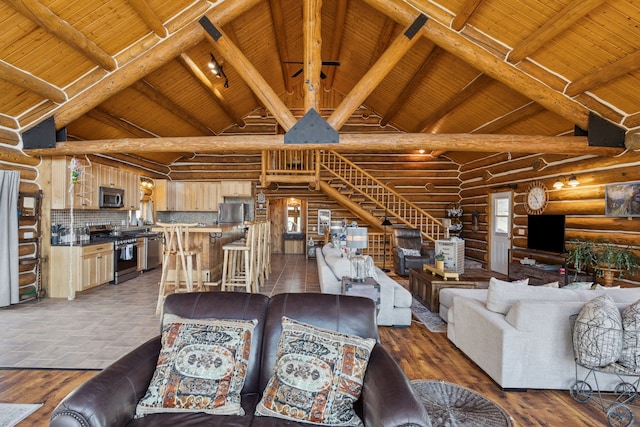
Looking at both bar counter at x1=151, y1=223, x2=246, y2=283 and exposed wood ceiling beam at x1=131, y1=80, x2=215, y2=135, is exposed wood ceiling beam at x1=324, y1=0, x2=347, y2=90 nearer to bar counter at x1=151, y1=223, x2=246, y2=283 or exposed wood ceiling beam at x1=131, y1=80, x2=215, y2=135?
exposed wood ceiling beam at x1=131, y1=80, x2=215, y2=135

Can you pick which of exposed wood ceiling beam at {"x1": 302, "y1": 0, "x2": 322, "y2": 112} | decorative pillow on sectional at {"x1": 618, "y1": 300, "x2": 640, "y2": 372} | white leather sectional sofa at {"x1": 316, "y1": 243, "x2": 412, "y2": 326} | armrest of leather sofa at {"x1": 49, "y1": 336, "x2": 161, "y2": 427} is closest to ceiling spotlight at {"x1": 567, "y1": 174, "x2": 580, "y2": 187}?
white leather sectional sofa at {"x1": 316, "y1": 243, "x2": 412, "y2": 326}

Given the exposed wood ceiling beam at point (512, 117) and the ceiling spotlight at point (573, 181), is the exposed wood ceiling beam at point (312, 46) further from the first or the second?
the ceiling spotlight at point (573, 181)

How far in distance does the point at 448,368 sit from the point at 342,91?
9.88 metres

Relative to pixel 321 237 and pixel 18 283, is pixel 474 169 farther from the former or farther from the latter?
pixel 18 283

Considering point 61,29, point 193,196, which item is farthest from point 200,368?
point 193,196

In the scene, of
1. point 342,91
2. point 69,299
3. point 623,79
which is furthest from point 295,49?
point 69,299

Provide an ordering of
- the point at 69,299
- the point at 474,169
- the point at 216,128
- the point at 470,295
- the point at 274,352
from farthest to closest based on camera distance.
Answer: the point at 216,128, the point at 474,169, the point at 69,299, the point at 470,295, the point at 274,352

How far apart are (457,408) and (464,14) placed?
5301mm

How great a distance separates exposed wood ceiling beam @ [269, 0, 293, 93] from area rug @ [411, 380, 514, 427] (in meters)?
7.29

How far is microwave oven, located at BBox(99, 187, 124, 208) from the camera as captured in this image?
6859mm

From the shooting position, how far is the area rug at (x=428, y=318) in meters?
4.42

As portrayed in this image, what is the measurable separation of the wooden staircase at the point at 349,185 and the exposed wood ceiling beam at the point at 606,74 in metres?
4.95

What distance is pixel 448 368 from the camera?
130 inches

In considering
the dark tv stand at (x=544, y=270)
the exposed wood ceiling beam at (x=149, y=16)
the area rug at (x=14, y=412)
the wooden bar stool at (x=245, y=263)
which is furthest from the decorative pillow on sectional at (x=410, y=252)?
the area rug at (x=14, y=412)
